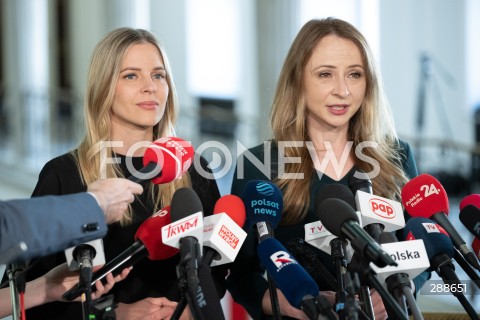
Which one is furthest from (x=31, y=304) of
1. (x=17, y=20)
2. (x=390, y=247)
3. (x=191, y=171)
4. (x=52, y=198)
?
(x=17, y=20)

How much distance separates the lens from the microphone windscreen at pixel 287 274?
1.61m

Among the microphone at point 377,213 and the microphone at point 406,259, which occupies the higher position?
the microphone at point 377,213

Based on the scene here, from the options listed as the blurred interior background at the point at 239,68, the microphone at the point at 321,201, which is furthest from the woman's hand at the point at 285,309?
the blurred interior background at the point at 239,68

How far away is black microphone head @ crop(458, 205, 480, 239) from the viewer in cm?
183

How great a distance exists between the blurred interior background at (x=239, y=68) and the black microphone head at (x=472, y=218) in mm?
3764

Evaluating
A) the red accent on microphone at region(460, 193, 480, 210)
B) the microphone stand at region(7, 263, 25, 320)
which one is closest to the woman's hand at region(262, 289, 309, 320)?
the red accent on microphone at region(460, 193, 480, 210)

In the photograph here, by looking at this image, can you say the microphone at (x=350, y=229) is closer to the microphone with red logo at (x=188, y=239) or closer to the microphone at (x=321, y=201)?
the microphone at (x=321, y=201)

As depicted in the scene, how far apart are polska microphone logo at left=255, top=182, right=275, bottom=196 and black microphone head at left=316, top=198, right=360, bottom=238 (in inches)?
12.4

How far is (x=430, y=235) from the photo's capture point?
6.13ft

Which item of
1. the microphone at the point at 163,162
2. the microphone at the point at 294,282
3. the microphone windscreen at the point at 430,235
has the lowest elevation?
the microphone at the point at 294,282

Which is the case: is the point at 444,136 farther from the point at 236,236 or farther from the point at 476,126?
the point at 236,236

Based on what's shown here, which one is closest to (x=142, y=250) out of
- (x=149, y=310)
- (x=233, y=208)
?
(x=233, y=208)

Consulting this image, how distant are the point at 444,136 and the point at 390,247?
7188mm

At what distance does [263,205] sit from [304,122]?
0.61m
